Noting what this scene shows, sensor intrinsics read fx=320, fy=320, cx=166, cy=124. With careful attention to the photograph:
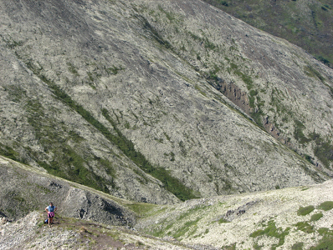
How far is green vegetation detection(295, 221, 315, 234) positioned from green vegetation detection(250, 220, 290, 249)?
64.4 inches

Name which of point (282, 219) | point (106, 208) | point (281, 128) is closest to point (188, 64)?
point (281, 128)

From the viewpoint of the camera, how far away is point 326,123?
18525cm

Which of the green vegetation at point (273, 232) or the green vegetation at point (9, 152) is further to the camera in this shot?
the green vegetation at point (9, 152)

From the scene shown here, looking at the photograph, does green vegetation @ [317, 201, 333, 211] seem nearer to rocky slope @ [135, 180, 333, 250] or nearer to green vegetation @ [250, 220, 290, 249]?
rocky slope @ [135, 180, 333, 250]

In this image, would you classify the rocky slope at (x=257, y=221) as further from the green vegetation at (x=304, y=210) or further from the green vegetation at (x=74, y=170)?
the green vegetation at (x=74, y=170)

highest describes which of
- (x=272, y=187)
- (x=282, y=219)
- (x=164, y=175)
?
(x=282, y=219)

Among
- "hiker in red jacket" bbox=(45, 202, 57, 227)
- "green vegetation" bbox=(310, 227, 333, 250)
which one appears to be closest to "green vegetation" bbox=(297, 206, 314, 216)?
"green vegetation" bbox=(310, 227, 333, 250)

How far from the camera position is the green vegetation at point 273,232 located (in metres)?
44.2

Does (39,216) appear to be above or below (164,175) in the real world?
above

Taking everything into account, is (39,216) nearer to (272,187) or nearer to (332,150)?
(272,187)

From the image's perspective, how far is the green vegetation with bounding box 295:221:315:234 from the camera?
43.3 meters

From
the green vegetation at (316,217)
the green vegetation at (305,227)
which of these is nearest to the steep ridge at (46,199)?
the green vegetation at (305,227)

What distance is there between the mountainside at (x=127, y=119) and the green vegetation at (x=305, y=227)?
209 feet

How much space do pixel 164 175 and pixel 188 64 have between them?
9311cm
